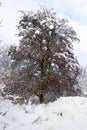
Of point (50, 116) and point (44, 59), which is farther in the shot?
point (44, 59)

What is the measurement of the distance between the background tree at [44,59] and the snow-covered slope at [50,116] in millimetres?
5032

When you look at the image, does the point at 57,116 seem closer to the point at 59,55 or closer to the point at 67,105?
the point at 67,105

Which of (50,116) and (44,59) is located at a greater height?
(44,59)

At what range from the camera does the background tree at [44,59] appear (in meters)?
19.8

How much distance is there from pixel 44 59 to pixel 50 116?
7.70 m

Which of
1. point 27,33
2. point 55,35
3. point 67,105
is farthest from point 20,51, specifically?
point 67,105

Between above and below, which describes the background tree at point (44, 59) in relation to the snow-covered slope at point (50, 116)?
above

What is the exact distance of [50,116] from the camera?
12.7 metres

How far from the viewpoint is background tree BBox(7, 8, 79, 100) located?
19.8m

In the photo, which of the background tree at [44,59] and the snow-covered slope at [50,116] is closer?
the snow-covered slope at [50,116]

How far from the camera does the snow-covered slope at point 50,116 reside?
11837 millimetres

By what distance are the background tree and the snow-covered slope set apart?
5032mm

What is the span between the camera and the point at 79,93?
2195 centimetres

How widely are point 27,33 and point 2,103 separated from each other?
226 inches
